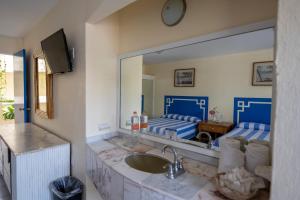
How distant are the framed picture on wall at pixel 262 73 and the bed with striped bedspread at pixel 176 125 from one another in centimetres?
55

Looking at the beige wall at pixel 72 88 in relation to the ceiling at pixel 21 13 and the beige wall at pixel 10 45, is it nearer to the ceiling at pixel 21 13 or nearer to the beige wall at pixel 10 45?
the ceiling at pixel 21 13

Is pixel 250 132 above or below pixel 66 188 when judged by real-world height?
above

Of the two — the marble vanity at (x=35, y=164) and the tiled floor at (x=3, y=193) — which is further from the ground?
the marble vanity at (x=35, y=164)

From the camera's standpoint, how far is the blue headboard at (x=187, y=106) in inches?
58.1

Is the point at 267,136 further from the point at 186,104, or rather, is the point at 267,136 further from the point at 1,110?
the point at 1,110

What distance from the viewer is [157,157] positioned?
1.45 meters

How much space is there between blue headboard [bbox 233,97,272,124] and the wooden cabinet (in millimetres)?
64

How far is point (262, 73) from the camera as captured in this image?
3.66 feet

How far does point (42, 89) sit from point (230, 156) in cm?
268

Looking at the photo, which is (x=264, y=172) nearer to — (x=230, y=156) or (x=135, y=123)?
(x=230, y=156)

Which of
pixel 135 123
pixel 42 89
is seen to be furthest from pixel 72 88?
pixel 42 89

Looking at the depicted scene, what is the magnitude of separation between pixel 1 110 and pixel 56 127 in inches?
176

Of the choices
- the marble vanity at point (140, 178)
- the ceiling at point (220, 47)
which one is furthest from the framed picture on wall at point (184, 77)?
the marble vanity at point (140, 178)

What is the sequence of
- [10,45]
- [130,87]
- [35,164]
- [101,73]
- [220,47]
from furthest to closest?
[10,45] < [130,87] < [101,73] < [35,164] < [220,47]
